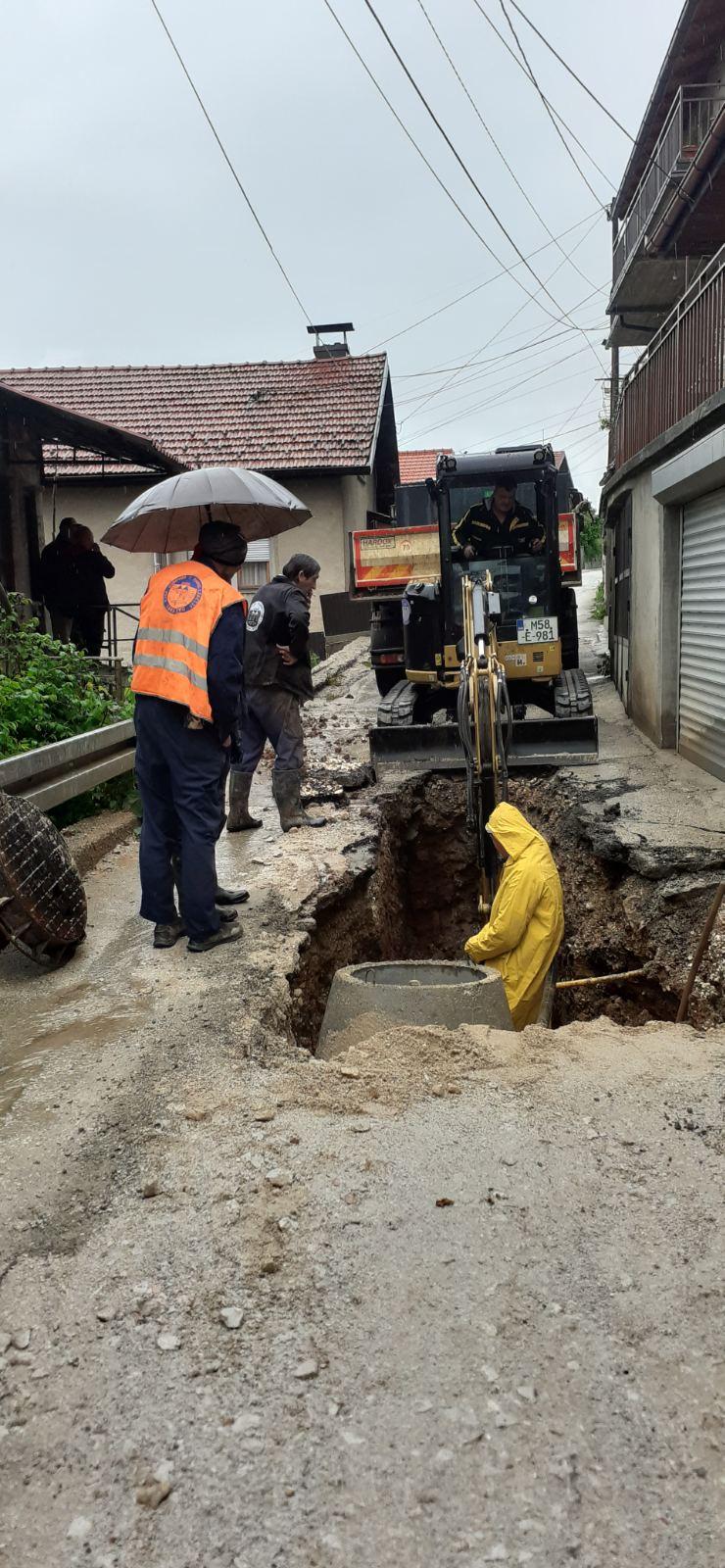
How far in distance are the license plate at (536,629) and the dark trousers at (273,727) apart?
10.3 ft

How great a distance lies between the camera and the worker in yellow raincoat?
5.47m

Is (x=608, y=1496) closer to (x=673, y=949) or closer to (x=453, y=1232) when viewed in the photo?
(x=453, y=1232)

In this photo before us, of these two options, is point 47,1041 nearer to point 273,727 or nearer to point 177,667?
point 177,667

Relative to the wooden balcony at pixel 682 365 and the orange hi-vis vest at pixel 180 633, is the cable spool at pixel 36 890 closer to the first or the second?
the orange hi-vis vest at pixel 180 633

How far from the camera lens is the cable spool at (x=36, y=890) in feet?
15.4

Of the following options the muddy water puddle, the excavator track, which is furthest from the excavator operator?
the muddy water puddle

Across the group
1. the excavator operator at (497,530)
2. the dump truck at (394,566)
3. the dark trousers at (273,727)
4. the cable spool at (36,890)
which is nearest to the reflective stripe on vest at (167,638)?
the cable spool at (36,890)

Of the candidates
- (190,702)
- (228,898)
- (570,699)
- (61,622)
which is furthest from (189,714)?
(61,622)

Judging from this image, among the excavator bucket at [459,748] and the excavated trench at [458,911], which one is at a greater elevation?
the excavator bucket at [459,748]

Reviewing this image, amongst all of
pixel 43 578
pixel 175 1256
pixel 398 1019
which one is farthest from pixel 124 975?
pixel 43 578

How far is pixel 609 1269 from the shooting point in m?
2.56

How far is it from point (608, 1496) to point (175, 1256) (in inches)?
46.5

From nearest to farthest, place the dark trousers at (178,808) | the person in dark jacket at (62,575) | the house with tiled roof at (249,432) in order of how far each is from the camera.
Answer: the dark trousers at (178,808), the person in dark jacket at (62,575), the house with tiled roof at (249,432)

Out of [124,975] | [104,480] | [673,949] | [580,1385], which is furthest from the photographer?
[104,480]
